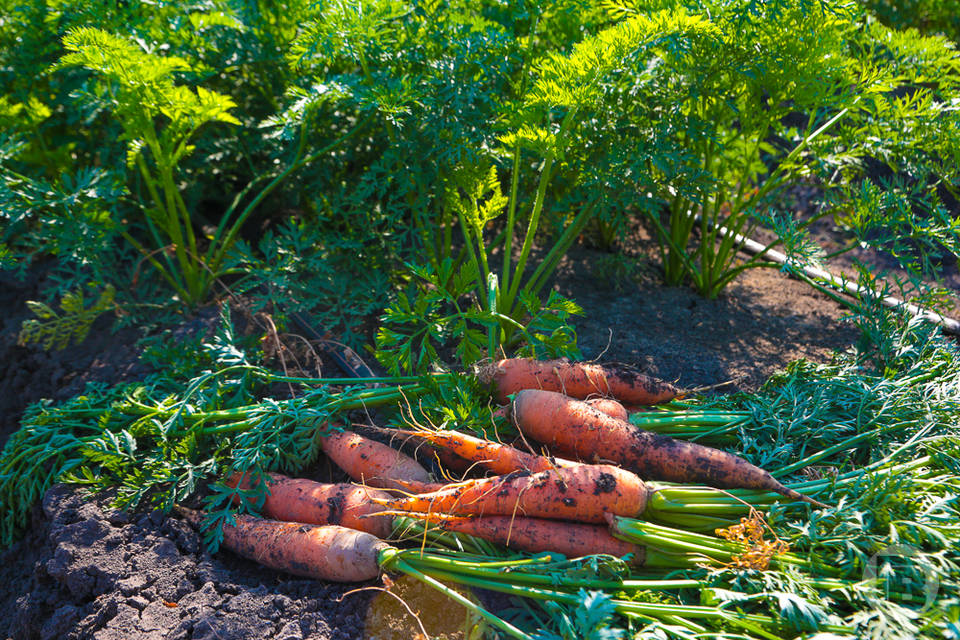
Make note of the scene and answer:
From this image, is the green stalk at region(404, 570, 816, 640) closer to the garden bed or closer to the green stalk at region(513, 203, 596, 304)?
the garden bed

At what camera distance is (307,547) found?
1998 mm

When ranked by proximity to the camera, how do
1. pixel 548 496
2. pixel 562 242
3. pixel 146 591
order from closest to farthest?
pixel 146 591 < pixel 548 496 < pixel 562 242

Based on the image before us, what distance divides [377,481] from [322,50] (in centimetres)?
172

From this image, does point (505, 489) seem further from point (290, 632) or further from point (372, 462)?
point (290, 632)

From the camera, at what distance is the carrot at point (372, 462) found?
2.24 metres

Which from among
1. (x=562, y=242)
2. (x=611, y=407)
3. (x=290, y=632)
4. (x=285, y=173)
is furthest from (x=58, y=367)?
(x=611, y=407)

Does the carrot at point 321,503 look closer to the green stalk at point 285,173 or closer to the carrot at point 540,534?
the carrot at point 540,534

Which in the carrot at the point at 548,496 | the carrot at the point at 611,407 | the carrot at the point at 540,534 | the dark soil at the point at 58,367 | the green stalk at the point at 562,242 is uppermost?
the green stalk at the point at 562,242

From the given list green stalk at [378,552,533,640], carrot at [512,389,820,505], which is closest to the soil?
green stalk at [378,552,533,640]

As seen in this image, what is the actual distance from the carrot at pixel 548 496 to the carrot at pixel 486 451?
0.22ft

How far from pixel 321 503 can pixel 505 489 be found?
24.2 inches

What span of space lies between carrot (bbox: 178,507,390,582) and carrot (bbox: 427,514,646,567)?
8.7 inches

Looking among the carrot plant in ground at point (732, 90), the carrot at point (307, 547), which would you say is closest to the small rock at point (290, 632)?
the carrot at point (307, 547)

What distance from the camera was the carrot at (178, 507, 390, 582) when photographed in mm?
1946
